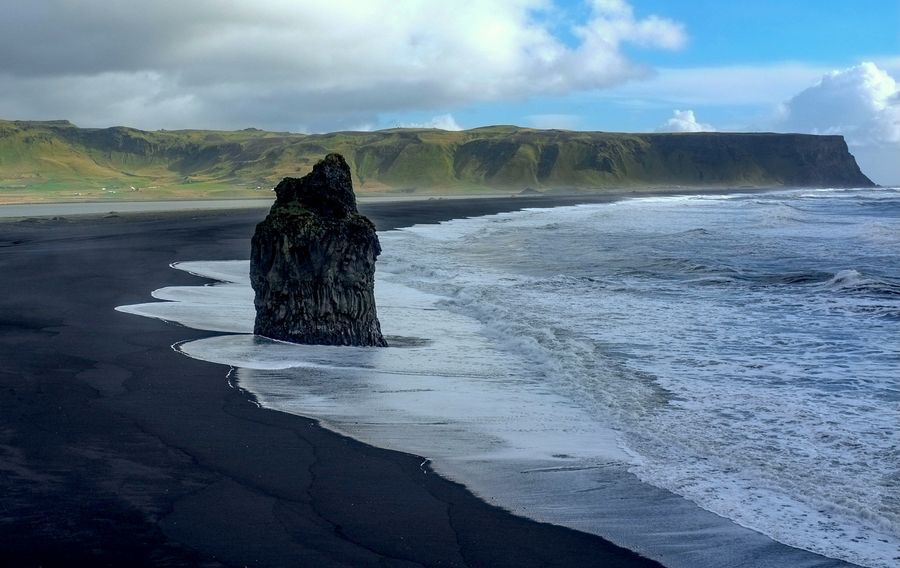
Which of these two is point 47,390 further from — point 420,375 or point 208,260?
point 208,260

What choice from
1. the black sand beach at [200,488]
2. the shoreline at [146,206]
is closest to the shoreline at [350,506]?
the black sand beach at [200,488]

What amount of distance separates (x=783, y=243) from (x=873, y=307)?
16.9m

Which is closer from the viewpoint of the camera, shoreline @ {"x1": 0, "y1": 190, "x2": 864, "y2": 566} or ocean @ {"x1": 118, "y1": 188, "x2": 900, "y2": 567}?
shoreline @ {"x1": 0, "y1": 190, "x2": 864, "y2": 566}

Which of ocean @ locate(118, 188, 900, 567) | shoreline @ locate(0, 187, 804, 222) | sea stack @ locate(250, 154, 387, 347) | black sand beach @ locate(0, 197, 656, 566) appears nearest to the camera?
black sand beach @ locate(0, 197, 656, 566)

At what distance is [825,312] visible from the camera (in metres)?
14.5

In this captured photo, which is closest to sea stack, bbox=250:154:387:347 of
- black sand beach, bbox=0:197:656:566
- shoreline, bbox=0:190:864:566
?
black sand beach, bbox=0:197:656:566

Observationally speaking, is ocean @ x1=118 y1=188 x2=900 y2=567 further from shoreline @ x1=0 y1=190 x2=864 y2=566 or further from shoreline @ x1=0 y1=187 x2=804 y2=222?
shoreline @ x1=0 y1=187 x2=804 y2=222

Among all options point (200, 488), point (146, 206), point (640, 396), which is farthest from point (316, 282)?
point (146, 206)

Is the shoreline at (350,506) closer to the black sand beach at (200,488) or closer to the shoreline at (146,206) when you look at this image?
the black sand beach at (200,488)

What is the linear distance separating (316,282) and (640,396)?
4.57 metres

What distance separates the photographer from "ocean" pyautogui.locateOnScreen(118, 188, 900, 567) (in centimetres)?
535

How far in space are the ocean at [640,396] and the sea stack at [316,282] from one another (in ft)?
1.27

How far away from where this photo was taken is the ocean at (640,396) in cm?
535

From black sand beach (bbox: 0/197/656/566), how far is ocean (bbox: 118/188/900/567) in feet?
1.32
